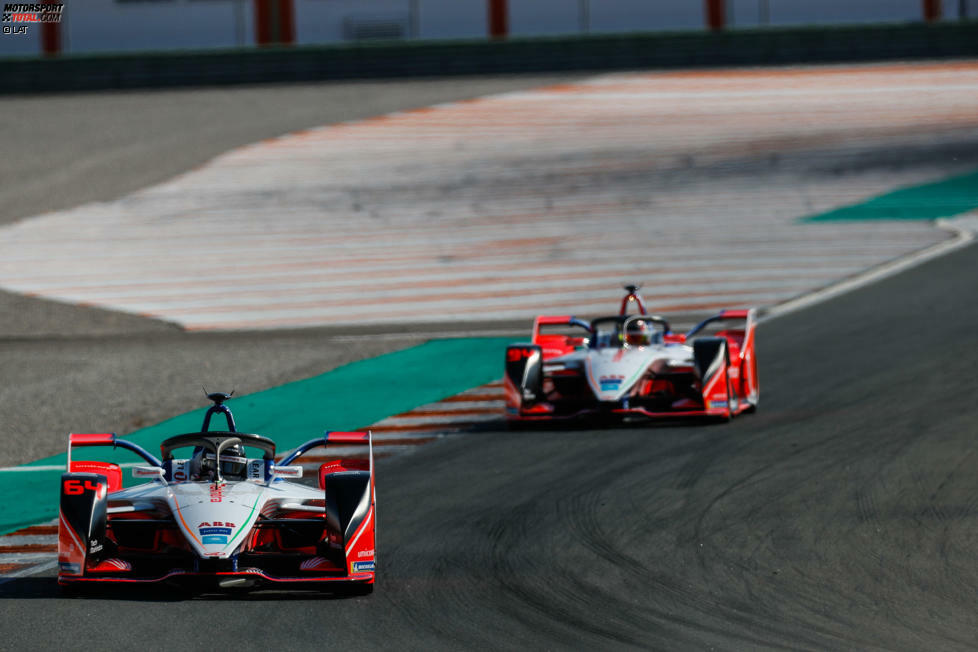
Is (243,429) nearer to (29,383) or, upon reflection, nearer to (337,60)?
(29,383)

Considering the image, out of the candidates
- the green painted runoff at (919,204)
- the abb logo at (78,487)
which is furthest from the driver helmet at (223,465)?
the green painted runoff at (919,204)

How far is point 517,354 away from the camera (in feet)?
50.8

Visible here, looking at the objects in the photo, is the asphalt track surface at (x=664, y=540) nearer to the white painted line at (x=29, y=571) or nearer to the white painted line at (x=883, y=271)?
the white painted line at (x=29, y=571)

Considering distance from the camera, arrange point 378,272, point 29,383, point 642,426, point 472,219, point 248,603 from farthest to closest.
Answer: point 472,219 → point 378,272 → point 29,383 → point 642,426 → point 248,603

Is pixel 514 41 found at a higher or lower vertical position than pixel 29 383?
higher

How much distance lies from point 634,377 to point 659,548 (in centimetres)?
487

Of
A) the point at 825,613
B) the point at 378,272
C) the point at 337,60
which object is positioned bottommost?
the point at 825,613

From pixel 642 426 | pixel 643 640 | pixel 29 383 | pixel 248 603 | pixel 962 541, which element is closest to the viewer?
pixel 643 640

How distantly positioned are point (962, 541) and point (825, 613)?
1.98m

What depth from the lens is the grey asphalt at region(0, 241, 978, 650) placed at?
8.33 metres

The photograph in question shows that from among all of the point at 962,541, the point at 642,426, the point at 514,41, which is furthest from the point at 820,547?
the point at 514,41

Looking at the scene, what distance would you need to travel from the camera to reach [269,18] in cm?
4256

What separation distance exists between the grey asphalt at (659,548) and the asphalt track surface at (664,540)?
2 centimetres

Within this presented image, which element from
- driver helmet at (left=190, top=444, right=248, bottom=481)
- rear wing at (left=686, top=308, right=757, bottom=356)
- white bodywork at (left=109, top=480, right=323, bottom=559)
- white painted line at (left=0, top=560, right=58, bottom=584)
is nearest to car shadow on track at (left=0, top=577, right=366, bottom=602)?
white bodywork at (left=109, top=480, right=323, bottom=559)
